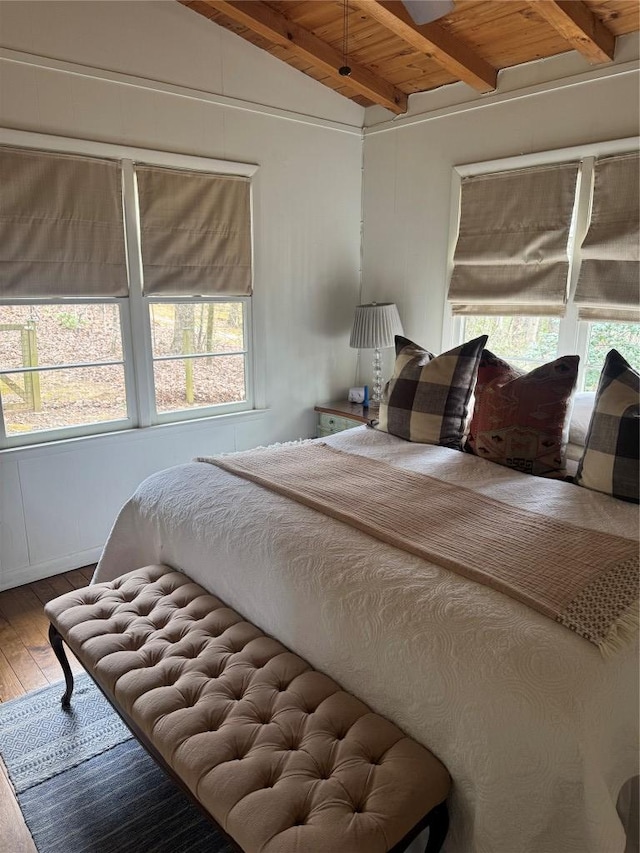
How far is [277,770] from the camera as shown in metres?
1.28

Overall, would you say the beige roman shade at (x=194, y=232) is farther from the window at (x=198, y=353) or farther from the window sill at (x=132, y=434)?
the window sill at (x=132, y=434)

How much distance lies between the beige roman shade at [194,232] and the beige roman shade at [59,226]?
159 mm

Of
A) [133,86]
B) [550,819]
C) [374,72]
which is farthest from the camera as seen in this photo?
[374,72]

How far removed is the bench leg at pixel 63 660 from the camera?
202 centimetres

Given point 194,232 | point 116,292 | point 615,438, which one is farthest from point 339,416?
point 615,438

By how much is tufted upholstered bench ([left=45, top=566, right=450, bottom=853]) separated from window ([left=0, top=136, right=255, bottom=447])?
1502mm

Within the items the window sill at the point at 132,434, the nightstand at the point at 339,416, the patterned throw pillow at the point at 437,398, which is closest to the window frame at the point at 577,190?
the patterned throw pillow at the point at 437,398

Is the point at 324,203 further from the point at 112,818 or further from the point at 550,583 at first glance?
the point at 112,818

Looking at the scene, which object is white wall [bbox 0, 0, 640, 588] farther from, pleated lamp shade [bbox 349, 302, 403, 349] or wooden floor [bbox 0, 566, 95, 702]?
pleated lamp shade [bbox 349, 302, 403, 349]

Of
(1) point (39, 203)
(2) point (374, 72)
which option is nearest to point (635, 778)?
(1) point (39, 203)

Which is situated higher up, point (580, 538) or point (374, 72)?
point (374, 72)

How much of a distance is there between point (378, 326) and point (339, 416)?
0.64 m

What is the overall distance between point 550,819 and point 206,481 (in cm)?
151

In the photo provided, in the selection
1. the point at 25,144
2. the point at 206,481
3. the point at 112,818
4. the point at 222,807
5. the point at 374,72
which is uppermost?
the point at 374,72
